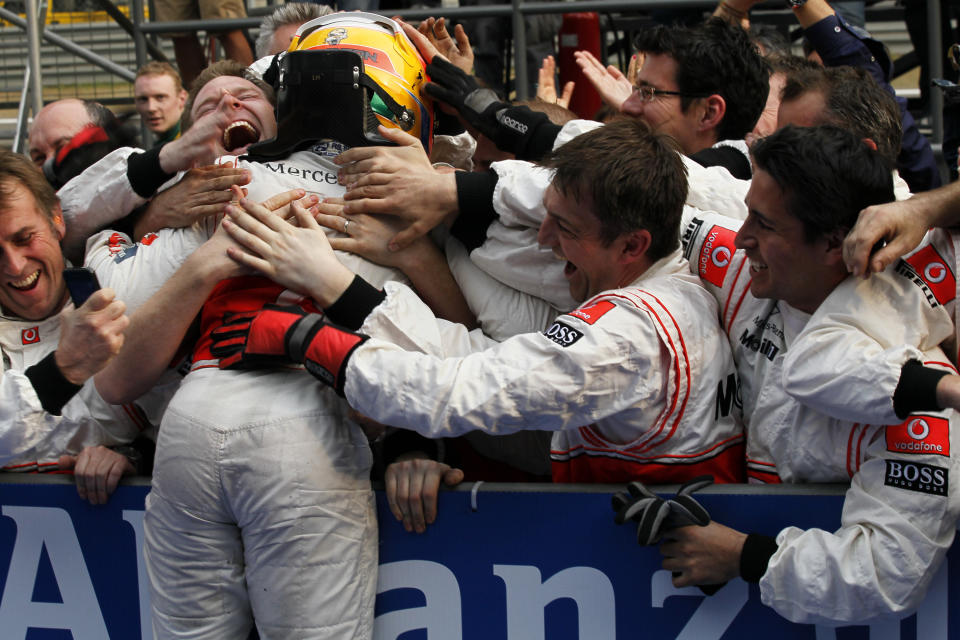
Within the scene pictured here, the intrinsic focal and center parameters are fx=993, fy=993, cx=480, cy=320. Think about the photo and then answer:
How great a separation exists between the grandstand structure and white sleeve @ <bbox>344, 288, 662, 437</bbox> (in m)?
2.90

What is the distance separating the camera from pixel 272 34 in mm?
4367

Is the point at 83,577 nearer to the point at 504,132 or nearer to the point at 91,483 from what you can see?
the point at 91,483

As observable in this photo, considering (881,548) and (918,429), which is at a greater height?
(918,429)

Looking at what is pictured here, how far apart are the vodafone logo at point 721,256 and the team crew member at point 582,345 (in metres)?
0.10

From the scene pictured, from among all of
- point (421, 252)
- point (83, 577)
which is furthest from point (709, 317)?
point (83, 577)

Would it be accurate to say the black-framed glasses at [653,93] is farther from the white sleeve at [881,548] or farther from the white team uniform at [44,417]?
the white team uniform at [44,417]

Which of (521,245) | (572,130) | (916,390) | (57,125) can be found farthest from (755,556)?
(57,125)

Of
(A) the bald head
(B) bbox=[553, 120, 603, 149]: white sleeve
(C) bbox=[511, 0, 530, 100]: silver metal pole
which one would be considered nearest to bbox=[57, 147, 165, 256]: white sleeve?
(A) the bald head

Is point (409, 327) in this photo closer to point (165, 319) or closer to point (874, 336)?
point (165, 319)

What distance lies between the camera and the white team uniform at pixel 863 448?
83.0 inches

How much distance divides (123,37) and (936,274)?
798 centimetres

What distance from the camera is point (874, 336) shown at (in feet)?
7.21

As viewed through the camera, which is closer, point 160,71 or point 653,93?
point 653,93

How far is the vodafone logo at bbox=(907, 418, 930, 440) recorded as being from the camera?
2.13 meters
